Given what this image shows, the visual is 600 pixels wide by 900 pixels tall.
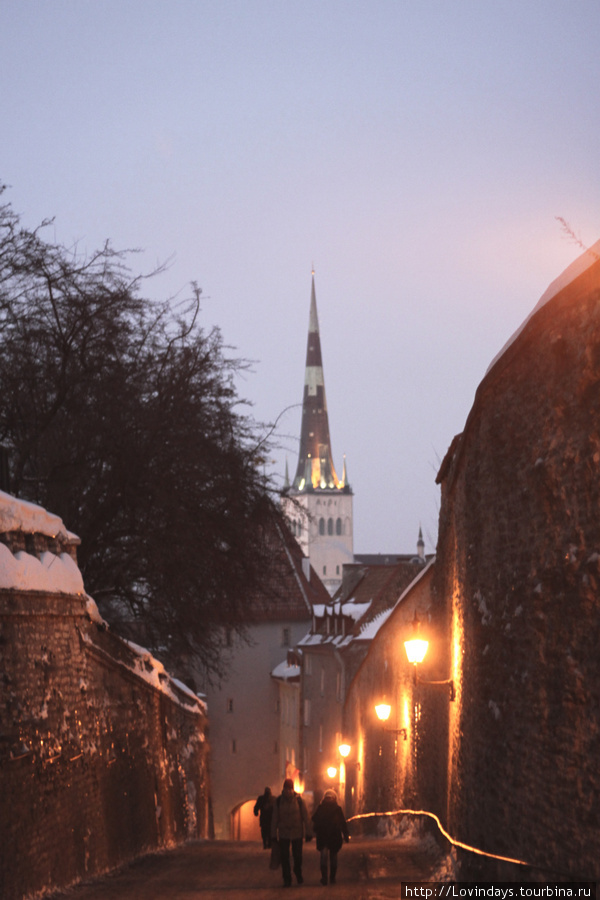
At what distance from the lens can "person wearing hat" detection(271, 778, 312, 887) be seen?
1310 centimetres

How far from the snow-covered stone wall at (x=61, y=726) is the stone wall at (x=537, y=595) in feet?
14.5

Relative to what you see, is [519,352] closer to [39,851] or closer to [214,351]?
[39,851]

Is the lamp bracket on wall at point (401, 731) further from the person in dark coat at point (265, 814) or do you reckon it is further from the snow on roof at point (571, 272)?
the snow on roof at point (571, 272)

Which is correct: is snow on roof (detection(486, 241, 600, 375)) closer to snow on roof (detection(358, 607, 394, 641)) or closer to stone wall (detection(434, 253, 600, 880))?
stone wall (detection(434, 253, 600, 880))

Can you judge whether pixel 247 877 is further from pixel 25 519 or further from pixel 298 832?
pixel 25 519

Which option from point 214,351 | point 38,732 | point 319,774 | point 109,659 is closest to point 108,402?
point 214,351

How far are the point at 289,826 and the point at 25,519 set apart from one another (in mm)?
4694

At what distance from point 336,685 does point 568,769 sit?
35224 mm

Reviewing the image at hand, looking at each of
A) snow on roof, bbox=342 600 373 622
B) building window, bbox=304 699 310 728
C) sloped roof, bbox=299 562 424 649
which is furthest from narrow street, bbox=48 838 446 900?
building window, bbox=304 699 310 728

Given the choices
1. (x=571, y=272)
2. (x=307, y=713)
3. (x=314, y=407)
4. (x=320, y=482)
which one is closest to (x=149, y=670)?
(x=571, y=272)

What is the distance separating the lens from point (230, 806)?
173ft

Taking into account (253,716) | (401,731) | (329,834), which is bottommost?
(253,716)

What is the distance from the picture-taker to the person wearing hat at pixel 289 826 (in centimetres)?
1310

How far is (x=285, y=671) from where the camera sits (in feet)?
173
